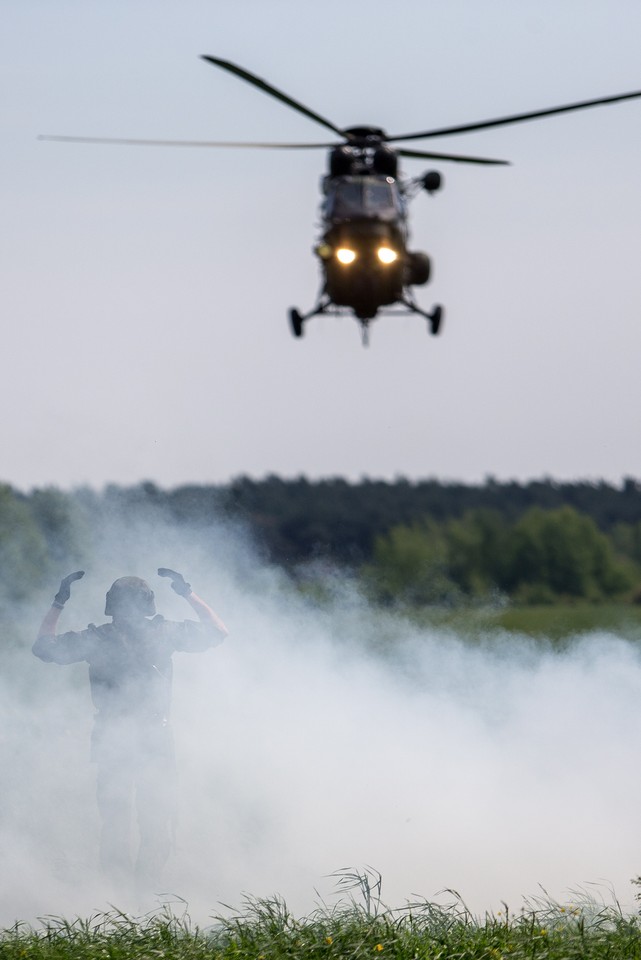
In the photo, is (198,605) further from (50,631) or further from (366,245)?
(366,245)

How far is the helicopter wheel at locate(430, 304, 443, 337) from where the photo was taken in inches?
489

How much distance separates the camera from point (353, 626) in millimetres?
15328

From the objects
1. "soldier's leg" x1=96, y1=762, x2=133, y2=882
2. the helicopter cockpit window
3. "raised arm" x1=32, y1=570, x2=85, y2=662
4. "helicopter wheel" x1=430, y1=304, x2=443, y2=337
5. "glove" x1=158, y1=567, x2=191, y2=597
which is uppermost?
the helicopter cockpit window

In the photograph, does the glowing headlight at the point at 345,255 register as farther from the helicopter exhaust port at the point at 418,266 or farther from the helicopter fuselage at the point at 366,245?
the helicopter exhaust port at the point at 418,266

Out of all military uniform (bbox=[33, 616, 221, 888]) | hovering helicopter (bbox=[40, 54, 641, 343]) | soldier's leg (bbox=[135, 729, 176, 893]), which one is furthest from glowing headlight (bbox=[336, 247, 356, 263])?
soldier's leg (bbox=[135, 729, 176, 893])

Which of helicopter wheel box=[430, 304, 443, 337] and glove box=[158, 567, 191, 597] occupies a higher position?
helicopter wheel box=[430, 304, 443, 337]

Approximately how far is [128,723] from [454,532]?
6809 cm

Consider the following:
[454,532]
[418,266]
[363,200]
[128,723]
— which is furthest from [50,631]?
[454,532]

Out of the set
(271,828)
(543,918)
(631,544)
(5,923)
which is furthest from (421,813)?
(631,544)

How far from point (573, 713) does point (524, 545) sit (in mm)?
59603

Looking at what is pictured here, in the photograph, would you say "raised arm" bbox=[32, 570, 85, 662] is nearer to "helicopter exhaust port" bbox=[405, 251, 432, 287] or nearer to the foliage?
"helicopter exhaust port" bbox=[405, 251, 432, 287]

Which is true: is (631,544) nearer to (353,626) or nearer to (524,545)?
(524,545)

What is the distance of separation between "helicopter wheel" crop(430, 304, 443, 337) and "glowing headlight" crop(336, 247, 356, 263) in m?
0.94

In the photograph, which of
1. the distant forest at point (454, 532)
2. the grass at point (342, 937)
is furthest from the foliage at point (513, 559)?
the grass at point (342, 937)
